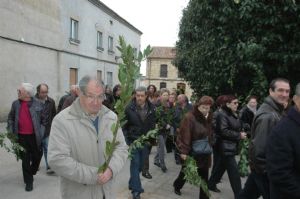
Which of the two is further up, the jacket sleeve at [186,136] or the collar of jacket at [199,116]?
the collar of jacket at [199,116]

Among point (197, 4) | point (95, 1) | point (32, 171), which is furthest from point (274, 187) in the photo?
point (95, 1)

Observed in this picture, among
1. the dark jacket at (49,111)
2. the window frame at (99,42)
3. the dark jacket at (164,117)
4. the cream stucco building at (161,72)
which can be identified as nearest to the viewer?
the dark jacket at (49,111)

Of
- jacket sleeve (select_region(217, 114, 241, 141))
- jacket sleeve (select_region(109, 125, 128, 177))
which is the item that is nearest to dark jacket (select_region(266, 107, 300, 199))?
jacket sleeve (select_region(109, 125, 128, 177))

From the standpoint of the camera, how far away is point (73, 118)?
3.15 m

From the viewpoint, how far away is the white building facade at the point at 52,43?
56.5 feet

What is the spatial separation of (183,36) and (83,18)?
7.48 m

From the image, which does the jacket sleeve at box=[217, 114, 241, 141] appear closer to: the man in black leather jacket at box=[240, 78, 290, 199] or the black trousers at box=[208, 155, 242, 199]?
the black trousers at box=[208, 155, 242, 199]

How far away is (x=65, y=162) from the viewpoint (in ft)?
9.78

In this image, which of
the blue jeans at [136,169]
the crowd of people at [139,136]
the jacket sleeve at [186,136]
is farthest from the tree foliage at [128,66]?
the blue jeans at [136,169]

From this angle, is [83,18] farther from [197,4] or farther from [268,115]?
[268,115]

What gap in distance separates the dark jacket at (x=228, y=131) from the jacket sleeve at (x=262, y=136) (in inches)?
81.3

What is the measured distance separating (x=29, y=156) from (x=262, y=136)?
170 inches

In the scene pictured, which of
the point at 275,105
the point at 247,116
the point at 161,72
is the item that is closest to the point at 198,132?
the point at 275,105

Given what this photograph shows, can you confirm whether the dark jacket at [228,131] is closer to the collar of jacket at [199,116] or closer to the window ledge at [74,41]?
the collar of jacket at [199,116]
